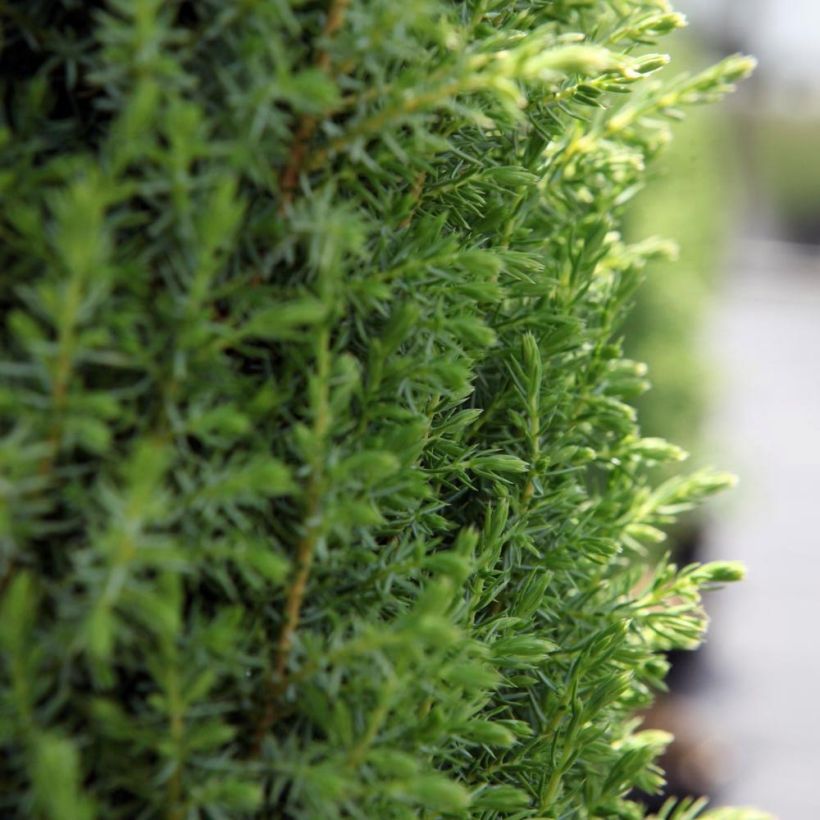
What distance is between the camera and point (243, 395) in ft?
2.55

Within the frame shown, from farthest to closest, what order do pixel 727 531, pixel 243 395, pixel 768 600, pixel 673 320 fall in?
pixel 727 531
pixel 768 600
pixel 673 320
pixel 243 395

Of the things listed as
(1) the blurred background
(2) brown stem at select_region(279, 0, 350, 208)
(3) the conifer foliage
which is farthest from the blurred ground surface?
(2) brown stem at select_region(279, 0, 350, 208)

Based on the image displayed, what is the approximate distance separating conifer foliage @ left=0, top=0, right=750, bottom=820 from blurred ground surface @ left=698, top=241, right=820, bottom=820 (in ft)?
12.7

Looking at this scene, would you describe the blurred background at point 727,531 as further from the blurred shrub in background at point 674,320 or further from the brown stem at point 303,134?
the brown stem at point 303,134

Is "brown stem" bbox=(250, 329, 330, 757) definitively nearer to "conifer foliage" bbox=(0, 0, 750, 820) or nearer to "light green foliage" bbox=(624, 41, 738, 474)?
"conifer foliage" bbox=(0, 0, 750, 820)

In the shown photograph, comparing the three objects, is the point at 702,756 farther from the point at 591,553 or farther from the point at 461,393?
the point at 461,393

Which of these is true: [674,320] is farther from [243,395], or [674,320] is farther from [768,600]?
[243,395]

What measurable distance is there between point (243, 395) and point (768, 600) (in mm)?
6364

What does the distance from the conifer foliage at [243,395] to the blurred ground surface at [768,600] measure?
152 inches

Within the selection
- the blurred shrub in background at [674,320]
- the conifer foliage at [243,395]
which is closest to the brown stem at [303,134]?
the conifer foliage at [243,395]

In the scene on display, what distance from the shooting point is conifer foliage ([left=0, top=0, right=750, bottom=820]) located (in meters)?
0.67

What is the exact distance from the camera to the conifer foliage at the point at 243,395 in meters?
0.67

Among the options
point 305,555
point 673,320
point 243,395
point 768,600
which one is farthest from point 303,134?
point 768,600

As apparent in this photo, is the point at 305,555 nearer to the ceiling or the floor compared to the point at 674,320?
nearer to the floor
